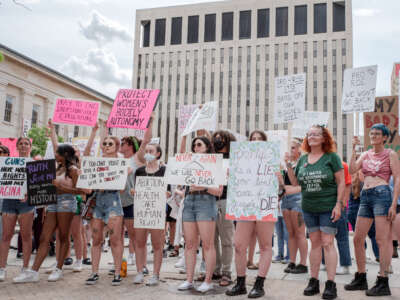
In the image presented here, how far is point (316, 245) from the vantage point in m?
4.38

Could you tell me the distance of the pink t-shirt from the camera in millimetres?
4520

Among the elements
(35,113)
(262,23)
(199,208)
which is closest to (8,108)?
(35,113)

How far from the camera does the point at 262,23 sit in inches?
2596

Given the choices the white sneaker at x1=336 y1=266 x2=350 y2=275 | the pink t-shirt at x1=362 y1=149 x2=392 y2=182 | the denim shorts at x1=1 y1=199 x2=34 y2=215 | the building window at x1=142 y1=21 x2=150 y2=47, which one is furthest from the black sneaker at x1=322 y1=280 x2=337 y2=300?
the building window at x1=142 y1=21 x2=150 y2=47

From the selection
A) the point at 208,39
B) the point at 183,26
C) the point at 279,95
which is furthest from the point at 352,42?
the point at 279,95

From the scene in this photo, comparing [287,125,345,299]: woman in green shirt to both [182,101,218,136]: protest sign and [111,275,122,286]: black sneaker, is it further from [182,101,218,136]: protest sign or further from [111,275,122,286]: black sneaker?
[111,275,122,286]: black sneaker

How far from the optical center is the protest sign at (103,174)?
16.4 ft

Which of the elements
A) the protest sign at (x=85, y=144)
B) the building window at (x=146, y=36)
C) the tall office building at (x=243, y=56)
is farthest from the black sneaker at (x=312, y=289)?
the building window at (x=146, y=36)

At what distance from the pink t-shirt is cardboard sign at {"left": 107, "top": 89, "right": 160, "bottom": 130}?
339 centimetres

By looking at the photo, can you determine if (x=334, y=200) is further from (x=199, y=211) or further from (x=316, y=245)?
(x=199, y=211)

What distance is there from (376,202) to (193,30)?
6848 cm

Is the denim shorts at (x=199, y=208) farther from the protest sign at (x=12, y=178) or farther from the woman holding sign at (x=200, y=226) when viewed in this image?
the protest sign at (x=12, y=178)

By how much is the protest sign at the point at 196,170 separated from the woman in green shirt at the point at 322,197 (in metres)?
0.99

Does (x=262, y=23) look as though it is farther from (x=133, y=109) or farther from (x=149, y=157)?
(x=149, y=157)
